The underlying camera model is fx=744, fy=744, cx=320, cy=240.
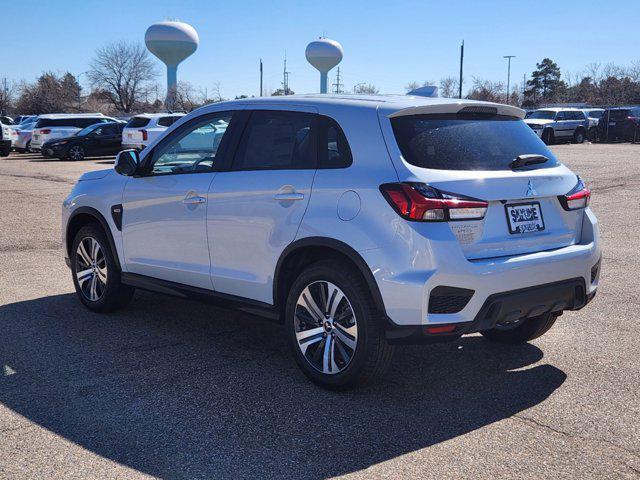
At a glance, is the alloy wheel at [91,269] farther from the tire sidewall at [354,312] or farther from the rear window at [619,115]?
the rear window at [619,115]

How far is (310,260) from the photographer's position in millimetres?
4688

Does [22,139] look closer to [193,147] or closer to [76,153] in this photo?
[76,153]

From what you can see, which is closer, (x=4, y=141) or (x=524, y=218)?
Answer: (x=524, y=218)

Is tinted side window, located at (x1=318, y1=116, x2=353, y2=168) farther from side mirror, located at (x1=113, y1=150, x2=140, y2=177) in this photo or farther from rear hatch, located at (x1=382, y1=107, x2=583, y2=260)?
side mirror, located at (x1=113, y1=150, x2=140, y2=177)

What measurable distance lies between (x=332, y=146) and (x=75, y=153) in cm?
2640

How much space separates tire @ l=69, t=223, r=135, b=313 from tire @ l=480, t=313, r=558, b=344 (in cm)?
303

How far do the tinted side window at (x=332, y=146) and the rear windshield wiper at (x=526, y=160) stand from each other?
0.98 m

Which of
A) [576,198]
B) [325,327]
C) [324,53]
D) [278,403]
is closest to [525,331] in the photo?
[576,198]

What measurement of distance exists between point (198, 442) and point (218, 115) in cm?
253

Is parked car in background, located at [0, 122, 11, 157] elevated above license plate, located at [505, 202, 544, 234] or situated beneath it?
situated beneath

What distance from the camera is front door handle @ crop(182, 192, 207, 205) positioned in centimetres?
525

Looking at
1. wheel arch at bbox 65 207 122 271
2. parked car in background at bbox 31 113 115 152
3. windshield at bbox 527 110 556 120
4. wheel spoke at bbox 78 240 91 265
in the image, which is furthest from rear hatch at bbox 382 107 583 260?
windshield at bbox 527 110 556 120

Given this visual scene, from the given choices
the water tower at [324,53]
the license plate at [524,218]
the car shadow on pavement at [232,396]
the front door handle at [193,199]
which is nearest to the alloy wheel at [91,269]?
the car shadow on pavement at [232,396]

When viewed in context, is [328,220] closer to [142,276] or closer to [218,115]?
[218,115]
